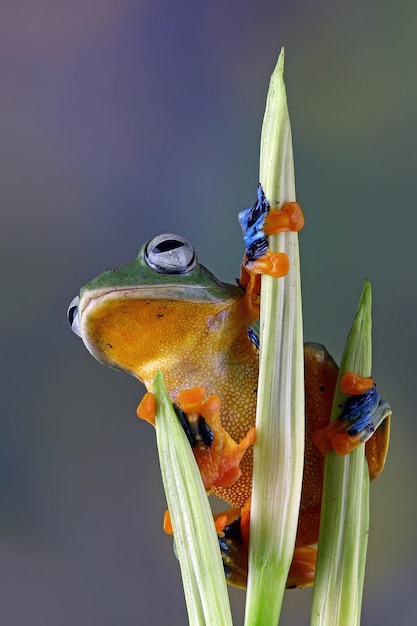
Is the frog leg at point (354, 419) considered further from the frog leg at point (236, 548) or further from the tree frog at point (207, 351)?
the frog leg at point (236, 548)

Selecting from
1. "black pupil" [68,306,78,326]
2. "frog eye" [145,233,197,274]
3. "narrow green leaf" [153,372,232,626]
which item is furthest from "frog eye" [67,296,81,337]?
"narrow green leaf" [153,372,232,626]

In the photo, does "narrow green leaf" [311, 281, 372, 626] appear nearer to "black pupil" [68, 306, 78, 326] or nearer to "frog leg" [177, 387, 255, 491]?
"frog leg" [177, 387, 255, 491]

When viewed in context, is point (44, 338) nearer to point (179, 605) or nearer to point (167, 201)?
point (167, 201)

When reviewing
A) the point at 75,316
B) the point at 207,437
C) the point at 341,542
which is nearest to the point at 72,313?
the point at 75,316

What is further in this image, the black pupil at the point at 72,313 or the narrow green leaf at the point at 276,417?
the black pupil at the point at 72,313

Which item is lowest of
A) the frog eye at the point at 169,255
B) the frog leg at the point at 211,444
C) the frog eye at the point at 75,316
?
the frog leg at the point at 211,444

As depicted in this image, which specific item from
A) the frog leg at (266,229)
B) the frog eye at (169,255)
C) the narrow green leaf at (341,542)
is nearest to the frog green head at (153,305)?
the frog eye at (169,255)

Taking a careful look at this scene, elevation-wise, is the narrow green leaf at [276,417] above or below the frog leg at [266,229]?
below
